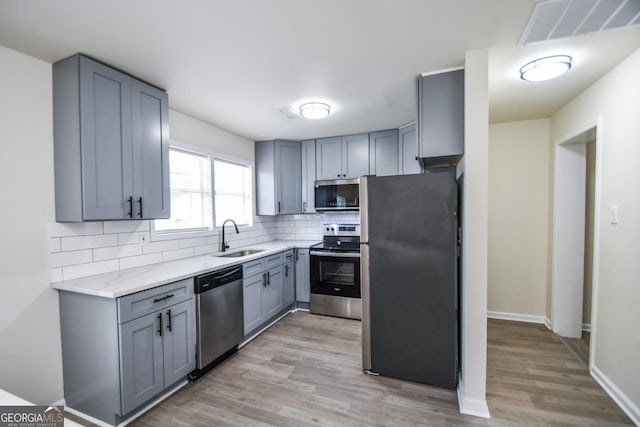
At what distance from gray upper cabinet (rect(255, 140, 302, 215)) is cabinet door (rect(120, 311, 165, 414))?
7.68ft

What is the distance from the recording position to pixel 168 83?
2.30 m

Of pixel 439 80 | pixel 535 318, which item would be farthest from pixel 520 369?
pixel 439 80

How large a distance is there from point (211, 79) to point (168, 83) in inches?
15.1

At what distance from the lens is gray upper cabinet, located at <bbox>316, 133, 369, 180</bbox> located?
3.91 m

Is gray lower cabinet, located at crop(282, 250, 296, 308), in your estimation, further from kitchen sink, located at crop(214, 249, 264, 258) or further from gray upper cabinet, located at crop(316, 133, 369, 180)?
gray upper cabinet, located at crop(316, 133, 369, 180)

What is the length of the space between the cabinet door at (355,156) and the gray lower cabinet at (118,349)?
265 centimetres

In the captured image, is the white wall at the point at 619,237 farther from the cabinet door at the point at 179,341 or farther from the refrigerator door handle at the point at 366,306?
the cabinet door at the point at 179,341

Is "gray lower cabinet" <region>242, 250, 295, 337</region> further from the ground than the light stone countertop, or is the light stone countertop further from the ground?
the light stone countertop

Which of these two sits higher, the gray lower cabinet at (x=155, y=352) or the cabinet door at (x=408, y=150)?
the cabinet door at (x=408, y=150)

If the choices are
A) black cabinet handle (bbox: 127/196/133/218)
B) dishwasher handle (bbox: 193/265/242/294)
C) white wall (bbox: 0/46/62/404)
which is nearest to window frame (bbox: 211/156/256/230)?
dishwasher handle (bbox: 193/265/242/294)

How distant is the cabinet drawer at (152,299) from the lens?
5.83 ft

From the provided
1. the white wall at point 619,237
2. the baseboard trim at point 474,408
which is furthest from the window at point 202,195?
the white wall at point 619,237

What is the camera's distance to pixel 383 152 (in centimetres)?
379

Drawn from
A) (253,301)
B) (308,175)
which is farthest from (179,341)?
(308,175)
